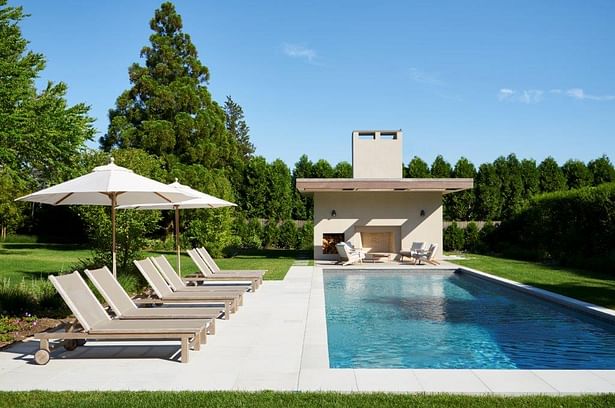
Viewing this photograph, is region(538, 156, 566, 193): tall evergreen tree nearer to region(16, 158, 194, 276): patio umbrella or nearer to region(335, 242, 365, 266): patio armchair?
region(335, 242, 365, 266): patio armchair

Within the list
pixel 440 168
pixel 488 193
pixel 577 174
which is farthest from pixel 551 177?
pixel 440 168

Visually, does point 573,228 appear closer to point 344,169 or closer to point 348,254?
point 348,254

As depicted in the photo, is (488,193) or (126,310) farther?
(488,193)

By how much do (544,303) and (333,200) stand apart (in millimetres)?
11178

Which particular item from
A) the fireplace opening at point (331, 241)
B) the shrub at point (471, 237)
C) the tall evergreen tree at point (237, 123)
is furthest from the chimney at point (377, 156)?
the tall evergreen tree at point (237, 123)

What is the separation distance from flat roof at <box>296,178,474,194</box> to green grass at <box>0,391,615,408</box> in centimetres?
1534

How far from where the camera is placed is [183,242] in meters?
23.0

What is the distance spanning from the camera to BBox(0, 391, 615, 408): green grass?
15.4 feet

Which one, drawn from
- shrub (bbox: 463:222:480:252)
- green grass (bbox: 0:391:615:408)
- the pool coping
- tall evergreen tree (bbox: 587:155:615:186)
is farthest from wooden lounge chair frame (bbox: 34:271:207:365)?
tall evergreen tree (bbox: 587:155:615:186)

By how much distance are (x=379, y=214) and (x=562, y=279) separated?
26.9 feet

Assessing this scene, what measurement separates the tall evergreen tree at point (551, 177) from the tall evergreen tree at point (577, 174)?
0.58 metres

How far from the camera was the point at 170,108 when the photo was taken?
32.0 metres

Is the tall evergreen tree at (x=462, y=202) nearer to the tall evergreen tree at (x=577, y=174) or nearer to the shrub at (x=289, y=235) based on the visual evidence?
the tall evergreen tree at (x=577, y=174)

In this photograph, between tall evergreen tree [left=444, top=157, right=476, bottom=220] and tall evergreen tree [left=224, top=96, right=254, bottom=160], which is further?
tall evergreen tree [left=224, top=96, right=254, bottom=160]
